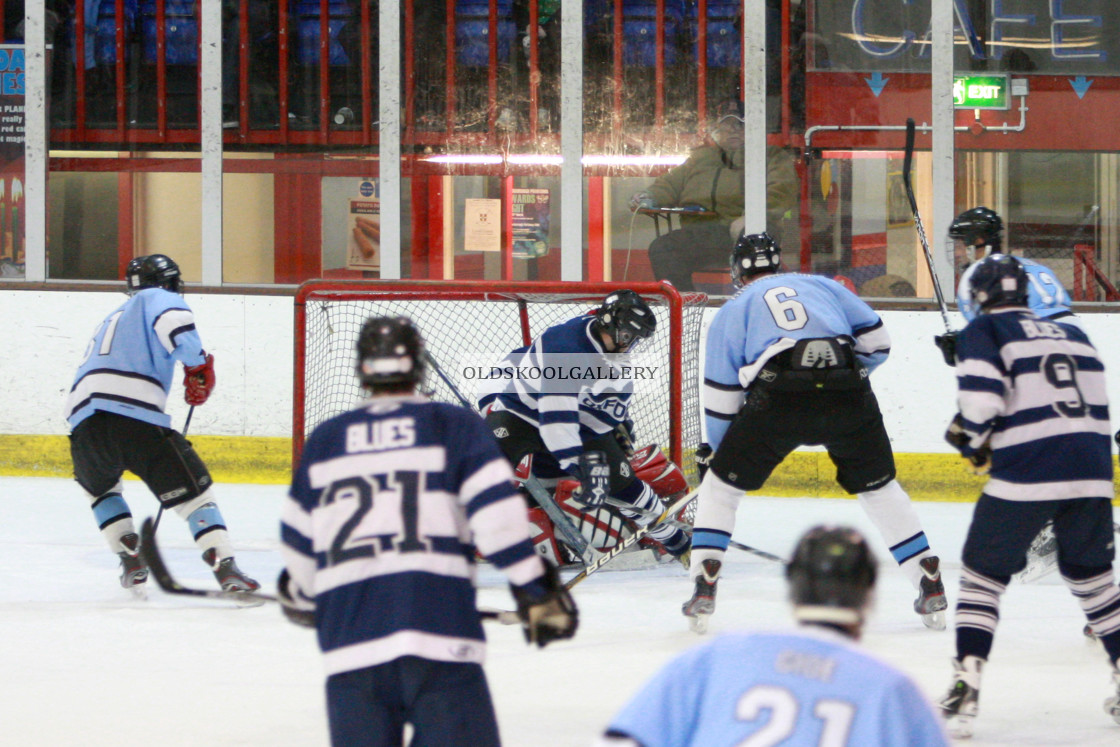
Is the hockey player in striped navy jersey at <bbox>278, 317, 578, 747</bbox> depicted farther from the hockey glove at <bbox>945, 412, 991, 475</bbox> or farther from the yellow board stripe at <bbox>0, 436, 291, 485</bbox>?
the yellow board stripe at <bbox>0, 436, 291, 485</bbox>

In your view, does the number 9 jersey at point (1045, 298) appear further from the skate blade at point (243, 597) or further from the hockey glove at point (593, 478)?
the skate blade at point (243, 597)

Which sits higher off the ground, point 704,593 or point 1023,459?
point 1023,459

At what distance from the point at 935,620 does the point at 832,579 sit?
263 centimetres

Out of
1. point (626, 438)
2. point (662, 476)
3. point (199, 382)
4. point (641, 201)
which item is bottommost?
point (662, 476)

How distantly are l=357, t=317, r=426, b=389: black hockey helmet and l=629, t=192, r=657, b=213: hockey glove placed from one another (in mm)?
4816

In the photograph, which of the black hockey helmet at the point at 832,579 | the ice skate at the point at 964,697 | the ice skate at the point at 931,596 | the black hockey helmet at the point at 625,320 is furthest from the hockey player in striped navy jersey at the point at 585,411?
the black hockey helmet at the point at 832,579

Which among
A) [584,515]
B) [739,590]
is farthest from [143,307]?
[739,590]

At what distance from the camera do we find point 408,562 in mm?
1844

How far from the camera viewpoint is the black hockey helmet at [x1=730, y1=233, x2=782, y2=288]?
150 inches

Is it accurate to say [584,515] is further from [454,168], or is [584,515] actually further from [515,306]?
[454,168]

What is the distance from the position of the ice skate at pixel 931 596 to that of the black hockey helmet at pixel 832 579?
2541mm

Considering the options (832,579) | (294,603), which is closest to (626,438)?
(294,603)

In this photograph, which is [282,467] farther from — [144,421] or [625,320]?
[625,320]

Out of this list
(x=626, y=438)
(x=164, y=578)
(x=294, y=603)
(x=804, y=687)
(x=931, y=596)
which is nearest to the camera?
(x=804, y=687)
